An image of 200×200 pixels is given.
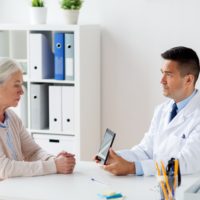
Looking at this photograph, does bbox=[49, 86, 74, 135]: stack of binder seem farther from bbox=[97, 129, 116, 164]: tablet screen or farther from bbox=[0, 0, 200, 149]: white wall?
bbox=[97, 129, 116, 164]: tablet screen

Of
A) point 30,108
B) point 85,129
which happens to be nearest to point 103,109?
point 85,129

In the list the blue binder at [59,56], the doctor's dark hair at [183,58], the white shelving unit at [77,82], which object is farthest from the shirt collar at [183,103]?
the blue binder at [59,56]

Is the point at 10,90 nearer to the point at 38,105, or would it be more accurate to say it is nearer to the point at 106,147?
the point at 106,147

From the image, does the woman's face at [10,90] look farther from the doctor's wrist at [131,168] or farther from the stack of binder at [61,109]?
the stack of binder at [61,109]

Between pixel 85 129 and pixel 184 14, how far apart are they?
1.11 metres

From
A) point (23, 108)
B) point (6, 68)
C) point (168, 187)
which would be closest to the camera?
point (168, 187)

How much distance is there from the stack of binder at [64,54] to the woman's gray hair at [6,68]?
4.31 ft

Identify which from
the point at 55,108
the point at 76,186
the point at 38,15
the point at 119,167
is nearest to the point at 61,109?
the point at 55,108

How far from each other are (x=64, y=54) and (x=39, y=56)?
8.0 inches

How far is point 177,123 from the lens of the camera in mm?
3074

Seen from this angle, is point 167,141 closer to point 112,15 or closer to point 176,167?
point 176,167

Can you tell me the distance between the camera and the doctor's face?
3174 millimetres

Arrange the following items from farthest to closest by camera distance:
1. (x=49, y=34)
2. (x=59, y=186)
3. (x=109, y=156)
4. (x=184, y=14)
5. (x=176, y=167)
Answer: (x=49, y=34)
(x=184, y=14)
(x=109, y=156)
(x=59, y=186)
(x=176, y=167)

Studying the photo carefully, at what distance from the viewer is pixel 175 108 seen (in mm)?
3186
